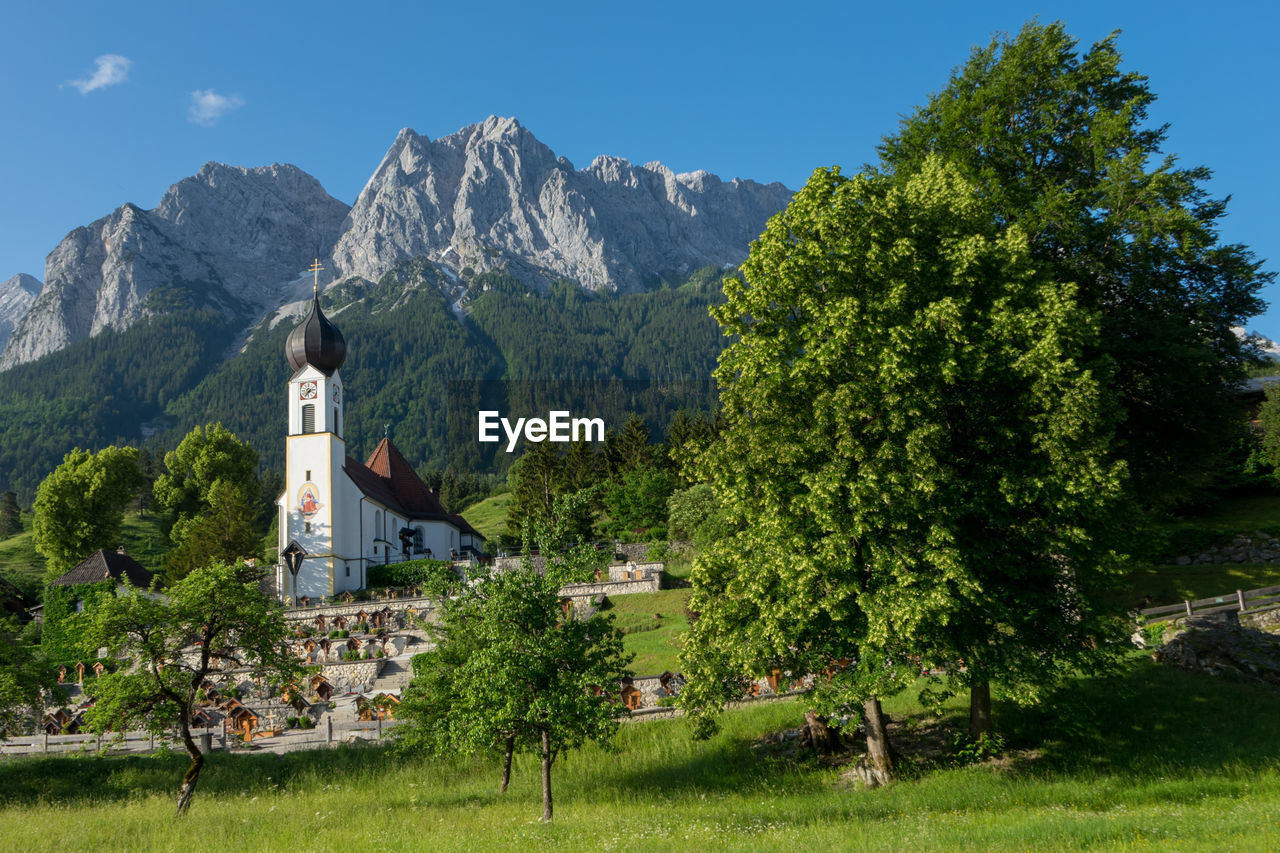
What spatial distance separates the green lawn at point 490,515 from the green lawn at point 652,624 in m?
47.7

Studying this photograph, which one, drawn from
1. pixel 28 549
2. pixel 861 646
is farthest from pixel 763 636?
pixel 28 549

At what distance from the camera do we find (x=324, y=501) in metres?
52.1

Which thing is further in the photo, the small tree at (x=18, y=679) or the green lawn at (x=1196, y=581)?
the green lawn at (x=1196, y=581)

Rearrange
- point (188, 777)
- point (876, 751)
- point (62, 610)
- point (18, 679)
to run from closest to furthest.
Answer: point (876, 751) < point (188, 777) < point (18, 679) < point (62, 610)

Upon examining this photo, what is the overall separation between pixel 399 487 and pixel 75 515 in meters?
21.7

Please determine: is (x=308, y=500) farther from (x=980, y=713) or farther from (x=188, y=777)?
(x=980, y=713)

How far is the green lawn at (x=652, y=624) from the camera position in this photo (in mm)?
27547

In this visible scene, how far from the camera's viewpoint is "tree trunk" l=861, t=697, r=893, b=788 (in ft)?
50.9

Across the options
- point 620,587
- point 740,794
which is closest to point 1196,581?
point 740,794

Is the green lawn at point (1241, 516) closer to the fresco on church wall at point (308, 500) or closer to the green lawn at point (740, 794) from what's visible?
the green lawn at point (740, 794)

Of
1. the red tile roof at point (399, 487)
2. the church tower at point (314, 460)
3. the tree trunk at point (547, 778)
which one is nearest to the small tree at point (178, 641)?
the tree trunk at point (547, 778)

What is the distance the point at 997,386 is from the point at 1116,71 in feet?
39.3

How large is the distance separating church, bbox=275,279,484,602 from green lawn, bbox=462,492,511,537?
25.4 meters

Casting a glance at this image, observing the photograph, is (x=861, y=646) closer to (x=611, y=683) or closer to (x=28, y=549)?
(x=611, y=683)
